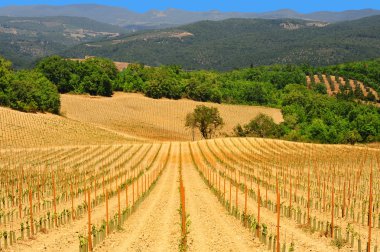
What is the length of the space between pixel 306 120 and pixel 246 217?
109692 mm

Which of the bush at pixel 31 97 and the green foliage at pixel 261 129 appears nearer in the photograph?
the green foliage at pixel 261 129

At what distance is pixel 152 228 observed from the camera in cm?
2167

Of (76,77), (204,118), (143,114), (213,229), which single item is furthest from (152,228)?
(76,77)

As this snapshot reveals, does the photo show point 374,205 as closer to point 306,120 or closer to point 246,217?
point 246,217

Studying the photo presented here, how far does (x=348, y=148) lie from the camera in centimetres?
6444

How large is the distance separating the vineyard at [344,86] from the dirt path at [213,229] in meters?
153

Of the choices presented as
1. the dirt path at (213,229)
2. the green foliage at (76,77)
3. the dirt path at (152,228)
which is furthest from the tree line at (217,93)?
the dirt path at (152,228)

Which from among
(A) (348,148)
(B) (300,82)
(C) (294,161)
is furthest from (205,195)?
(B) (300,82)

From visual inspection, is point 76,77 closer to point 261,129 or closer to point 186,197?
point 261,129

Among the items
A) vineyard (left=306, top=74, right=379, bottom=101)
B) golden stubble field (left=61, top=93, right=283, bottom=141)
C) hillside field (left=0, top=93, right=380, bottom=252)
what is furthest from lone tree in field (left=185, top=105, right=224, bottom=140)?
vineyard (left=306, top=74, right=379, bottom=101)

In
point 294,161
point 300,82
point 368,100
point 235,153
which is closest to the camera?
point 294,161

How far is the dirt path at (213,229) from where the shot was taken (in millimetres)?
18891

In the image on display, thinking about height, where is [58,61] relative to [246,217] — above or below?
above

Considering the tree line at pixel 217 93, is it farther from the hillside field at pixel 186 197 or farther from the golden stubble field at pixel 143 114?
the hillside field at pixel 186 197
